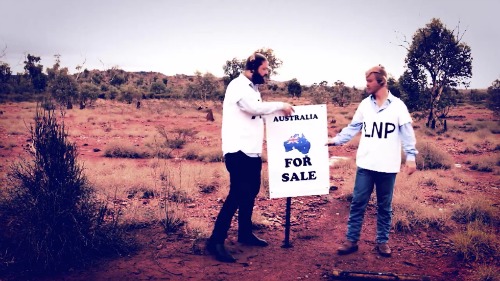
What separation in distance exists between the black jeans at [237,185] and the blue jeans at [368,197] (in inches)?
45.4

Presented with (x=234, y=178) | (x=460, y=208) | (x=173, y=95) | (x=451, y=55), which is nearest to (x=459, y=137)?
(x=451, y=55)

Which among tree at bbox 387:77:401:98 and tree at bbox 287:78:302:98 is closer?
tree at bbox 387:77:401:98

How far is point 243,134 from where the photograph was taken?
13.1 feet

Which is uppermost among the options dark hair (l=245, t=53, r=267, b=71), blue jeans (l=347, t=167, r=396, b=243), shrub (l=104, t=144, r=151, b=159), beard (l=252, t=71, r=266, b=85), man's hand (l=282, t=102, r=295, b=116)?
dark hair (l=245, t=53, r=267, b=71)

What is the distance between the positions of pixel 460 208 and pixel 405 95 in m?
15.9

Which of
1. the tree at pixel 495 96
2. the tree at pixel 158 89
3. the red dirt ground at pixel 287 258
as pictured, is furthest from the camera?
the tree at pixel 158 89

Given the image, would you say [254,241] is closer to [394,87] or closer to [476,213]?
[476,213]

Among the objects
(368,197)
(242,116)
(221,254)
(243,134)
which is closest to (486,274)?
(368,197)

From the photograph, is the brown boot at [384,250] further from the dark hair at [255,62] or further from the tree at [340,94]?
the tree at [340,94]

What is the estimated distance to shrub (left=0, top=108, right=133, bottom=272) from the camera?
13.2 feet

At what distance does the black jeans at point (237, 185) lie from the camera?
4.10 metres

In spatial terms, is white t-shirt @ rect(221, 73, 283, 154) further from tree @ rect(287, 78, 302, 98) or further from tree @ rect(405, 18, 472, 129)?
tree @ rect(287, 78, 302, 98)

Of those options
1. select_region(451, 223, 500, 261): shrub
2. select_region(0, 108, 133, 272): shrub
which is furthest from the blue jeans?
select_region(0, 108, 133, 272): shrub

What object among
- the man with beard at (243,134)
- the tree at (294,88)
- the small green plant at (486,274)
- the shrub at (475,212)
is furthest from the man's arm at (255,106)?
the tree at (294,88)
